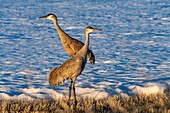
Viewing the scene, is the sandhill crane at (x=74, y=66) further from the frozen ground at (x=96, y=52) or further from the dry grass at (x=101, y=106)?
the frozen ground at (x=96, y=52)

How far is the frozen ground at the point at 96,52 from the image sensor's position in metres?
7.90

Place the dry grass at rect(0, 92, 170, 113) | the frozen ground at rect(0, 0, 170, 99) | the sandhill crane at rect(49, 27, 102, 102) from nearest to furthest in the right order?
the dry grass at rect(0, 92, 170, 113), the sandhill crane at rect(49, 27, 102, 102), the frozen ground at rect(0, 0, 170, 99)

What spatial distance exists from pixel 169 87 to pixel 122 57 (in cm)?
415

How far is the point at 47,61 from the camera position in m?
11.0

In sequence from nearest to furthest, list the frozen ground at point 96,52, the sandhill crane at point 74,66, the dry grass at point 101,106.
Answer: the dry grass at point 101,106 < the sandhill crane at point 74,66 < the frozen ground at point 96,52

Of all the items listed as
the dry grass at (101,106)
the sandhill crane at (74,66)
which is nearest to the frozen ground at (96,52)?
the dry grass at (101,106)

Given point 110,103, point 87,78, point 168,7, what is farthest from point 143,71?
point 168,7

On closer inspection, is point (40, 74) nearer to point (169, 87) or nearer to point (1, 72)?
point (1, 72)

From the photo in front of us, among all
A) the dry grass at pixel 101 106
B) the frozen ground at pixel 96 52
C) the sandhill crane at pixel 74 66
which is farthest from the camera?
the frozen ground at pixel 96 52

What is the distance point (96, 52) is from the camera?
1215 cm

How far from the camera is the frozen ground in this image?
25.9 ft

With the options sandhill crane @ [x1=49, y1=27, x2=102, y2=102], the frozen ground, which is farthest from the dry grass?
the frozen ground

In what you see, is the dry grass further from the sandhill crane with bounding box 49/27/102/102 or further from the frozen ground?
the frozen ground

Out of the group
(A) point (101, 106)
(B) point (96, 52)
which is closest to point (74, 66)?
(A) point (101, 106)
